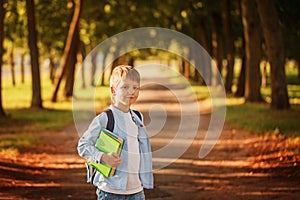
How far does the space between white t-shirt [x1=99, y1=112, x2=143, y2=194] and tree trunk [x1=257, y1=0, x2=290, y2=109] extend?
Result: 16.5m

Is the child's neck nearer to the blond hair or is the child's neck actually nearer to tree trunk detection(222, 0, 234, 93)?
the blond hair

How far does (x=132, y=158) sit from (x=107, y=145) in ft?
0.89

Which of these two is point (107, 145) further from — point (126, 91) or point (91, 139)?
point (126, 91)

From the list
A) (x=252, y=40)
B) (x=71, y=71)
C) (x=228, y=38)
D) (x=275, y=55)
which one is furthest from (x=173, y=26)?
(x=275, y=55)

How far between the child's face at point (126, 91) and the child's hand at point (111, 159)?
44 cm

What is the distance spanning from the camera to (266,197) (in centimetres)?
954

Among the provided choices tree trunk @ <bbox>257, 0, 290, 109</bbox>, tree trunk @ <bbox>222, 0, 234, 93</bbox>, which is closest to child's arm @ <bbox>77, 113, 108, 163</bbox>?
tree trunk @ <bbox>257, 0, 290, 109</bbox>

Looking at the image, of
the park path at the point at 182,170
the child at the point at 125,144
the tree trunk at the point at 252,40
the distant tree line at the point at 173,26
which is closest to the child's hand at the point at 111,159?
the child at the point at 125,144

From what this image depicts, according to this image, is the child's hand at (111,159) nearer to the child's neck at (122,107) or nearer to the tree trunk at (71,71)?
the child's neck at (122,107)

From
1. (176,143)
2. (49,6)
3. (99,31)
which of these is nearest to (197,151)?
(176,143)

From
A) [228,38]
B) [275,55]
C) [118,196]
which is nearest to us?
[118,196]

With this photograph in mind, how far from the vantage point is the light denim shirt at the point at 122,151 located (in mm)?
5219

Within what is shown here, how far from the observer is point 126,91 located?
518 centimetres

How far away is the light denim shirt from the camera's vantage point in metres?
5.22
